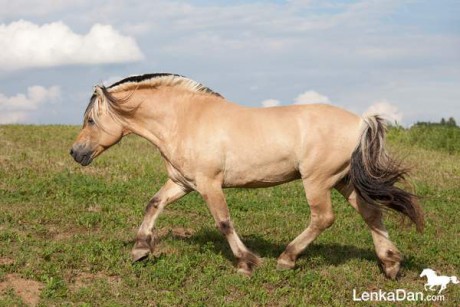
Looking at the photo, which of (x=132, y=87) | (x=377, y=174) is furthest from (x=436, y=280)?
(x=132, y=87)

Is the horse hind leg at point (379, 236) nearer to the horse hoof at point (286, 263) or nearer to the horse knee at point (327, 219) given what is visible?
the horse knee at point (327, 219)

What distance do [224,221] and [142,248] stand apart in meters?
1.24

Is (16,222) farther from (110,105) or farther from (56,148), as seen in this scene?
(56,148)

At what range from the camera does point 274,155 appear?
Result: 25.1ft

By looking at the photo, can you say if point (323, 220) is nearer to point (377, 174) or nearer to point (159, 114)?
point (377, 174)

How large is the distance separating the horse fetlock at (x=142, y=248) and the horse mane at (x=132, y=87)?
167cm

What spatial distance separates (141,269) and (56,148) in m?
12.3

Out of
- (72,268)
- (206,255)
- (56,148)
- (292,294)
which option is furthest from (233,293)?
(56,148)

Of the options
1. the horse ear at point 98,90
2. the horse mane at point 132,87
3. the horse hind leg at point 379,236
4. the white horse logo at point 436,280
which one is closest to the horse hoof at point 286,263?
the horse hind leg at point 379,236

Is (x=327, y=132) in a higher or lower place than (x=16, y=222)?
higher

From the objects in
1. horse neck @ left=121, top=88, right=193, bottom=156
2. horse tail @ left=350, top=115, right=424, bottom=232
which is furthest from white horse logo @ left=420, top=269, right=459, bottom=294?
horse neck @ left=121, top=88, right=193, bottom=156

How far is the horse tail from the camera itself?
7.59m

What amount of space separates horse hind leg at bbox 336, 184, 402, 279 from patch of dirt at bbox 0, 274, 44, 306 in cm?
402

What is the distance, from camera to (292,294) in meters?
7.22
